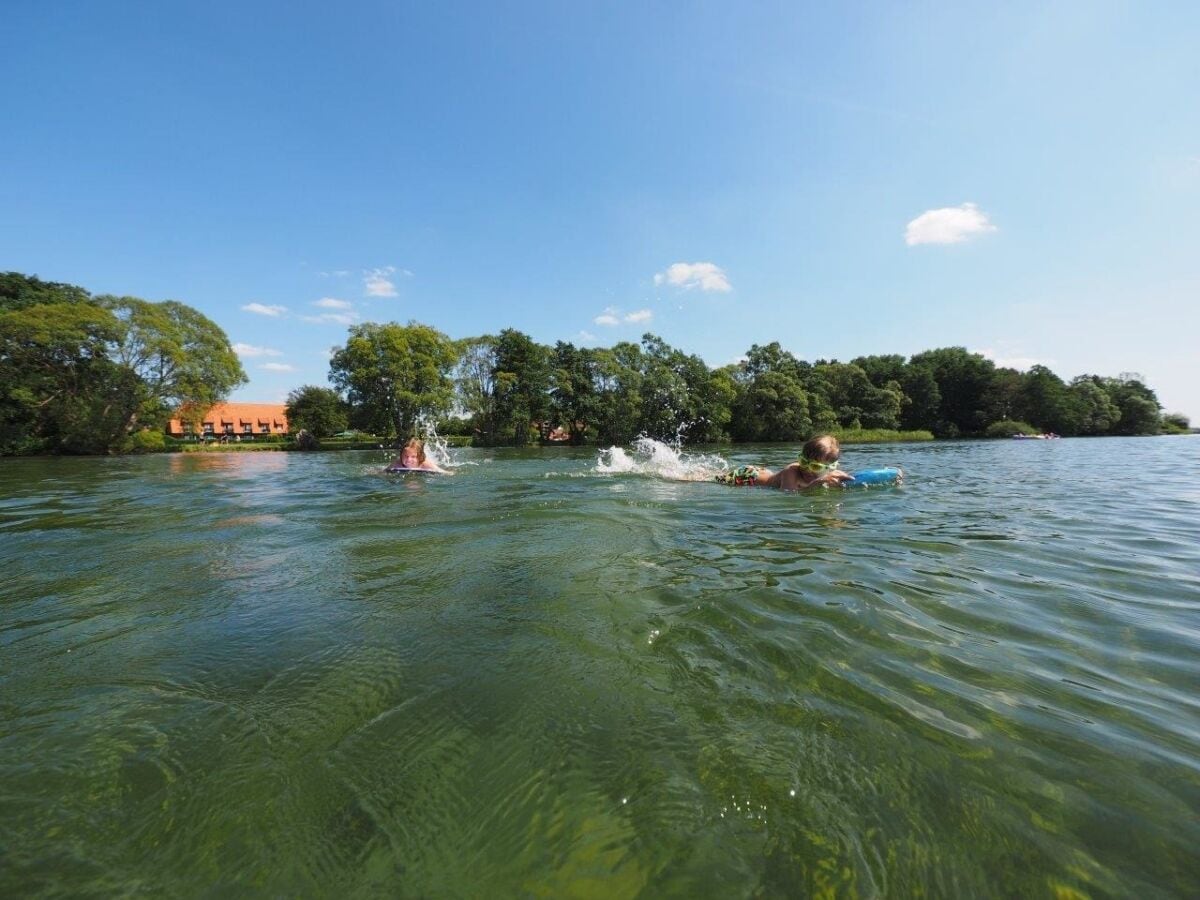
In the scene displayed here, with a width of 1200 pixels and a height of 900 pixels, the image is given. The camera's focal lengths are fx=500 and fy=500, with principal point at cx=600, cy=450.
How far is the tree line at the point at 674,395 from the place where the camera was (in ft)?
152

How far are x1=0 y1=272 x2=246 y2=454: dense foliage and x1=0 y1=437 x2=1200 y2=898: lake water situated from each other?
40575mm

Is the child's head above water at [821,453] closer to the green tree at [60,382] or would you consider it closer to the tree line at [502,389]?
the tree line at [502,389]

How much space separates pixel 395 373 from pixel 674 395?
29383 millimetres

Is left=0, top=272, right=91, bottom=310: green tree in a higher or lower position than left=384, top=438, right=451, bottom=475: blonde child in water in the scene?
higher

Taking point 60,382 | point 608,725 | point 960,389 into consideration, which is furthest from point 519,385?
point 960,389

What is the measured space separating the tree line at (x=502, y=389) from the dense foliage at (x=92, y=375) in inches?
3.4

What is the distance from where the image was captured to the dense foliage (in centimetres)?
3173

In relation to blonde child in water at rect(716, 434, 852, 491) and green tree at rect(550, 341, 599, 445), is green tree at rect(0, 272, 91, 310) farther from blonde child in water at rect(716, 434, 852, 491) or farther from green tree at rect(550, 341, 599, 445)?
blonde child in water at rect(716, 434, 852, 491)

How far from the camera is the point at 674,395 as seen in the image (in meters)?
56.8

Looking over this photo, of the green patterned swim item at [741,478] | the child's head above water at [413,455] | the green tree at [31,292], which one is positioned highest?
the green tree at [31,292]

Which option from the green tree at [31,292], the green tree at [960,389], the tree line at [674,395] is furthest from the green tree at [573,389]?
the green tree at [960,389]

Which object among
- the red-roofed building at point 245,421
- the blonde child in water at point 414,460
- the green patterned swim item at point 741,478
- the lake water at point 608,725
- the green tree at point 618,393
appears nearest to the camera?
the lake water at point 608,725

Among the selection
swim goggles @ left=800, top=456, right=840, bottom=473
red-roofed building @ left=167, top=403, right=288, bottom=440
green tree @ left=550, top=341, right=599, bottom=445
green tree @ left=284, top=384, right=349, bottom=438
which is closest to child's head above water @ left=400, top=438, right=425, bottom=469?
swim goggles @ left=800, top=456, right=840, bottom=473

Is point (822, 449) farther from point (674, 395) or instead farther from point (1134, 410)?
point (1134, 410)
